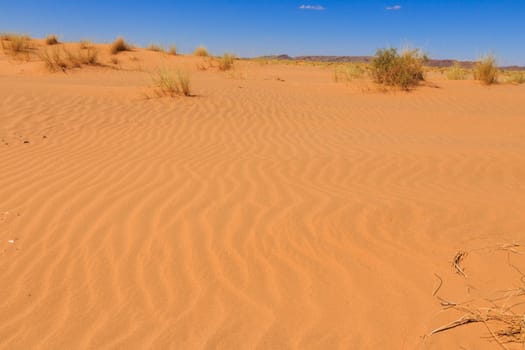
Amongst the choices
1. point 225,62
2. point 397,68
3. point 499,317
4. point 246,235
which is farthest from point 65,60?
point 499,317

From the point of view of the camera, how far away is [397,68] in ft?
42.4

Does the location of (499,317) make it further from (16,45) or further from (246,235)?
(16,45)

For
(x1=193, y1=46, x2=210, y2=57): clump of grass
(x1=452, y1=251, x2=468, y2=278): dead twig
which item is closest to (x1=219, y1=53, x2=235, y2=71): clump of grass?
(x1=193, y1=46, x2=210, y2=57): clump of grass

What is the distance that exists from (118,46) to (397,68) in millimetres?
14810

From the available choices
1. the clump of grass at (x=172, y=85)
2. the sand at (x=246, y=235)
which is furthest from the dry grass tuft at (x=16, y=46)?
the sand at (x=246, y=235)

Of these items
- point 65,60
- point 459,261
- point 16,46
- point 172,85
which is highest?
point 16,46

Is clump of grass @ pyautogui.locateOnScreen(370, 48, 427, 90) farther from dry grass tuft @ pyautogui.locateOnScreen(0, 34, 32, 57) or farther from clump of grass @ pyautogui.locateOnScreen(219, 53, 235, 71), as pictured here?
dry grass tuft @ pyautogui.locateOnScreen(0, 34, 32, 57)

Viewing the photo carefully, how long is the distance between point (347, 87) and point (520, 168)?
8617mm

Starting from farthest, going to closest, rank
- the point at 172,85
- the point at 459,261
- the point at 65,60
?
the point at 65,60, the point at 172,85, the point at 459,261

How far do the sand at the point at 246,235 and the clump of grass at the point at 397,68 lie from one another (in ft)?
20.6

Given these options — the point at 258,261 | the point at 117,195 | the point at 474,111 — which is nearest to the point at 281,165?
the point at 117,195

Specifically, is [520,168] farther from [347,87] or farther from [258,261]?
[347,87]

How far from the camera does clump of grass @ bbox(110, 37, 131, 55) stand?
21.9 metres

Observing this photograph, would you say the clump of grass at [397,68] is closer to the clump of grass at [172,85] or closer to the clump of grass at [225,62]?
the clump of grass at [172,85]
